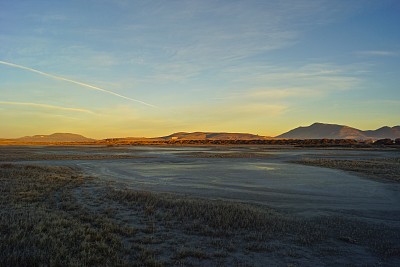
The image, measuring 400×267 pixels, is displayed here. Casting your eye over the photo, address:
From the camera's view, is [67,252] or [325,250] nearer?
[67,252]

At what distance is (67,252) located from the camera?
7410 millimetres

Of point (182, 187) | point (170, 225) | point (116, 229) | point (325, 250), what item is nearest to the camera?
point (325, 250)

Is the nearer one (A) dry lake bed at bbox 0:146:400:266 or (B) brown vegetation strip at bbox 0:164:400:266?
(B) brown vegetation strip at bbox 0:164:400:266

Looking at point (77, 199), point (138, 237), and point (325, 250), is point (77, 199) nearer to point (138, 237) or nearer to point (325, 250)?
point (138, 237)

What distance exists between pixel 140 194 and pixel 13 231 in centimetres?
729

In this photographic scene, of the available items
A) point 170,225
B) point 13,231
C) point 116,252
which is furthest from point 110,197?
point 116,252

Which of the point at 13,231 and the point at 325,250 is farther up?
the point at 13,231

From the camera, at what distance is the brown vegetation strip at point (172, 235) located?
7465mm

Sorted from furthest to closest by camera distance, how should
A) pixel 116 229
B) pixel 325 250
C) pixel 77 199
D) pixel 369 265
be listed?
pixel 77 199, pixel 116 229, pixel 325 250, pixel 369 265

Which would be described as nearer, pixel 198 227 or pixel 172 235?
pixel 172 235

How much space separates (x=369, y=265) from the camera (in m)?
7.41

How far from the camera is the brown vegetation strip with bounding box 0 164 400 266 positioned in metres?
7.46

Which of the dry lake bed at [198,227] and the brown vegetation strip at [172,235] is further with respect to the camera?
the dry lake bed at [198,227]

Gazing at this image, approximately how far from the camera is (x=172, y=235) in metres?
9.57
